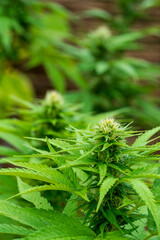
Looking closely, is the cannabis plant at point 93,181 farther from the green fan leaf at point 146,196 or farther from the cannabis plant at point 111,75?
the cannabis plant at point 111,75

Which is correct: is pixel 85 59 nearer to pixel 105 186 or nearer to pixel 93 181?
pixel 93 181

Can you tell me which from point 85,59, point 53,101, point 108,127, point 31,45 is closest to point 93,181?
point 108,127

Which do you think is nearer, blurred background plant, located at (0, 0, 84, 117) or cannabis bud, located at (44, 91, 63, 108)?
cannabis bud, located at (44, 91, 63, 108)

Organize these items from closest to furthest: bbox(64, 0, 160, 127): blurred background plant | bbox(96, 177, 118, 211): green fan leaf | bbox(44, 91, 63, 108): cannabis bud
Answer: bbox(96, 177, 118, 211): green fan leaf
bbox(44, 91, 63, 108): cannabis bud
bbox(64, 0, 160, 127): blurred background plant

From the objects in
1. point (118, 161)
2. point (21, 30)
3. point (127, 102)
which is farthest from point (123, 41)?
point (118, 161)

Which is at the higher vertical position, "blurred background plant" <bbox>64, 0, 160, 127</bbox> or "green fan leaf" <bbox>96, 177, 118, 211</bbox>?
"blurred background plant" <bbox>64, 0, 160, 127</bbox>

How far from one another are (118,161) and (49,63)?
5.23ft

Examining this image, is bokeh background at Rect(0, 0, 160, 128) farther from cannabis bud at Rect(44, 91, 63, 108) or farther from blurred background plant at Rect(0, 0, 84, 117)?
cannabis bud at Rect(44, 91, 63, 108)

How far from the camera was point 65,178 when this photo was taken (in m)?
0.67

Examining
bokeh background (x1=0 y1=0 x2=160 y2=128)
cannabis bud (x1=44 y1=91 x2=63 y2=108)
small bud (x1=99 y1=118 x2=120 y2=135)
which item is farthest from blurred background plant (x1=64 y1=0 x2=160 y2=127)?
small bud (x1=99 y1=118 x2=120 y2=135)

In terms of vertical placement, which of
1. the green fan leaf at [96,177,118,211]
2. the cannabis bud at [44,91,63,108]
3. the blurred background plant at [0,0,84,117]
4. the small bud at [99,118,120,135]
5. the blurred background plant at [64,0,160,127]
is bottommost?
the green fan leaf at [96,177,118,211]

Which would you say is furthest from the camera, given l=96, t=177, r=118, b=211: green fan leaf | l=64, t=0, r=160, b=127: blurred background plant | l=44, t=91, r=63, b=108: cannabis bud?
l=64, t=0, r=160, b=127: blurred background plant

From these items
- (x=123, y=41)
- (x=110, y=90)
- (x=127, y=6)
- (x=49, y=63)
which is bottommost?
(x=110, y=90)

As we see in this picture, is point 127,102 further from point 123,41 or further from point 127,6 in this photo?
point 127,6
